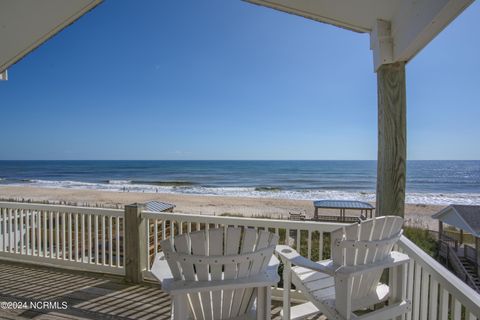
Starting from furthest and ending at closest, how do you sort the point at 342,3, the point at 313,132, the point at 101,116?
1. the point at 313,132
2. the point at 101,116
3. the point at 342,3

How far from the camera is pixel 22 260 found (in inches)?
123

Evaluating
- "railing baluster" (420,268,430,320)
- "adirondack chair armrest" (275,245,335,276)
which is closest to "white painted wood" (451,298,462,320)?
"railing baluster" (420,268,430,320)

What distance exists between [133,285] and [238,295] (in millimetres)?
1799

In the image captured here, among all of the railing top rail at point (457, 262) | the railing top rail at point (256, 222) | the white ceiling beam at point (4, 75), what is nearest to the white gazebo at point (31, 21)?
the white ceiling beam at point (4, 75)

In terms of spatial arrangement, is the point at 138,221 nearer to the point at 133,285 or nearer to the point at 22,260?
the point at 133,285

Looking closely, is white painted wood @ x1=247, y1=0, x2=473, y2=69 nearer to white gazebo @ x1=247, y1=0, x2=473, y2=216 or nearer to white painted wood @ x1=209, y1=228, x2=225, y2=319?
white gazebo @ x1=247, y1=0, x2=473, y2=216

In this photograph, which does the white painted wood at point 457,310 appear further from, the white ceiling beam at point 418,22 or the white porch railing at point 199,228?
the white ceiling beam at point 418,22

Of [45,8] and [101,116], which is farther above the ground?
[101,116]

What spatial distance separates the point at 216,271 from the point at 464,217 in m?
4.85

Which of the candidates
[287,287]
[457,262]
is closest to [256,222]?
[287,287]

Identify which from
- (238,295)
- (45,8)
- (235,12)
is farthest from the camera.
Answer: (235,12)

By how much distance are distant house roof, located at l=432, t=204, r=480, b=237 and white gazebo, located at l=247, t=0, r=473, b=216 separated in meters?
3.07

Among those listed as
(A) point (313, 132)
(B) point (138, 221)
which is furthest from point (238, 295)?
(A) point (313, 132)

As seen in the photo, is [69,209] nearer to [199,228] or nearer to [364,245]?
[199,228]
